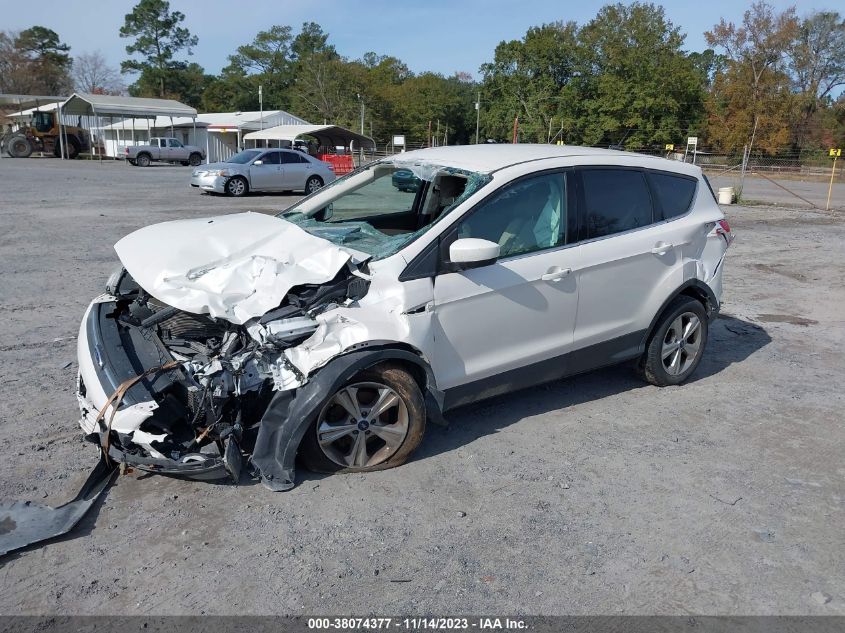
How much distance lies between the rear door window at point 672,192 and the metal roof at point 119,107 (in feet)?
133

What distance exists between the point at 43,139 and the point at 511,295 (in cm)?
4722

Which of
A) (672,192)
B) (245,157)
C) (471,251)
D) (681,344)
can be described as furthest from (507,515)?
(245,157)

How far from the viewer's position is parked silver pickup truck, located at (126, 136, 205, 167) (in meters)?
39.4

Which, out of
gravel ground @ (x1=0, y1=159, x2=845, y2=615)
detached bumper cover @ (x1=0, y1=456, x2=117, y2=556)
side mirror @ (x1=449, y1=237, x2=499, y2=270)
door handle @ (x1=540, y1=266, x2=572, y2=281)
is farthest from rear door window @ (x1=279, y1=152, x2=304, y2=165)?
detached bumper cover @ (x1=0, y1=456, x2=117, y2=556)

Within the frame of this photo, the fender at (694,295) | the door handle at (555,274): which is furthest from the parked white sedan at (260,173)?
the door handle at (555,274)

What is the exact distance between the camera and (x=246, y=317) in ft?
11.6

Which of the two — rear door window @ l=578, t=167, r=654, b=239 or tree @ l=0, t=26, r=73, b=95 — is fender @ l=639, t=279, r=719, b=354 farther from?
tree @ l=0, t=26, r=73, b=95

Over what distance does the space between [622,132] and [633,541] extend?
195 feet

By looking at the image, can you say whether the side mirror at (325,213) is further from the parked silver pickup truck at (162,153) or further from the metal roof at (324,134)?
the parked silver pickup truck at (162,153)

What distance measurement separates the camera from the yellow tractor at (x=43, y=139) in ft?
136

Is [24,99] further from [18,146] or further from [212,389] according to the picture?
[212,389]

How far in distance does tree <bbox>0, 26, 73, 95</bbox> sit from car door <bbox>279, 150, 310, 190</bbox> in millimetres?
70155

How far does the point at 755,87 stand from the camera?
5816cm

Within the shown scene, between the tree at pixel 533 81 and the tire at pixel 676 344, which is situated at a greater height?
the tree at pixel 533 81
